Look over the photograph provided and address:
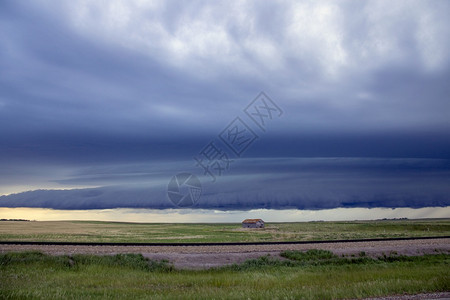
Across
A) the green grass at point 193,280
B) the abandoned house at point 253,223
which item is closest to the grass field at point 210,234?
the abandoned house at point 253,223

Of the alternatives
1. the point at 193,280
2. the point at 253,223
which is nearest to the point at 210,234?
the point at 253,223

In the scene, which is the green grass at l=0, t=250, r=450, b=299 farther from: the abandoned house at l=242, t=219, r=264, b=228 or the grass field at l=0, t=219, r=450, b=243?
the abandoned house at l=242, t=219, r=264, b=228

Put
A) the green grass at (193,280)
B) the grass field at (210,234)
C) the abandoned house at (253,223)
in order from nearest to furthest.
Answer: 1. the green grass at (193,280)
2. the grass field at (210,234)
3. the abandoned house at (253,223)

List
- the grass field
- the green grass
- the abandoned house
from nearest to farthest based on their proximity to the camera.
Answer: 1. the green grass
2. the grass field
3. the abandoned house

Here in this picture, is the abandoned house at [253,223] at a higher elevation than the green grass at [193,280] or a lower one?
lower

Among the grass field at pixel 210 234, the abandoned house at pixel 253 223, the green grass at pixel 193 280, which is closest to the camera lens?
the green grass at pixel 193 280

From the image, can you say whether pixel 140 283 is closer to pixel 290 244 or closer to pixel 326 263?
pixel 326 263

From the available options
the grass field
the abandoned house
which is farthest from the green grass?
the abandoned house

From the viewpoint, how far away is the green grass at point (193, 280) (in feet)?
45.7

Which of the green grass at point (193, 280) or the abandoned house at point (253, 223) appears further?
the abandoned house at point (253, 223)

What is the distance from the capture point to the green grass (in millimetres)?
A: 13930

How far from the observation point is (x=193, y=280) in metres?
19.2

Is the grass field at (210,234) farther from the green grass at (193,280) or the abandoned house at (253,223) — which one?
the green grass at (193,280)

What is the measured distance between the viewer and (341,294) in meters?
13.4
